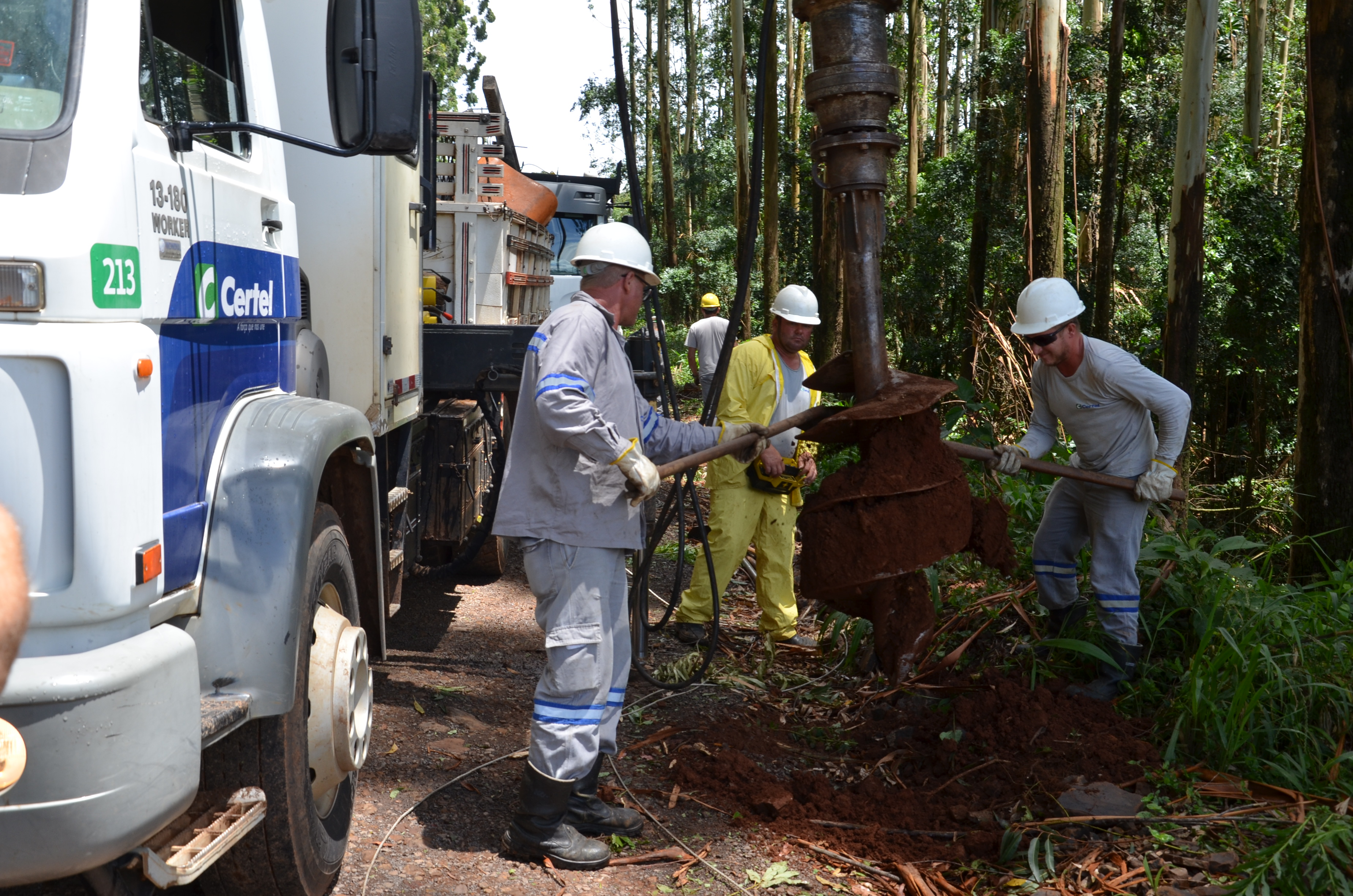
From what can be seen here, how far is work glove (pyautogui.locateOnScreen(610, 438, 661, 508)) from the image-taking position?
3.47m

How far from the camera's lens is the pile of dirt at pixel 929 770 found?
12.5ft

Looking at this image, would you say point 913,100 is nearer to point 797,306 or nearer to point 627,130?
point 797,306

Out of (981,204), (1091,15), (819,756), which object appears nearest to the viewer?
(819,756)

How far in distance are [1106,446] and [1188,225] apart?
146 inches

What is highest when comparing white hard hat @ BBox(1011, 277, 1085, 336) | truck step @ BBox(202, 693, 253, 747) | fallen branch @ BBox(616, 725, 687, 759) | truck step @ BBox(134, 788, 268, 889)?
white hard hat @ BBox(1011, 277, 1085, 336)

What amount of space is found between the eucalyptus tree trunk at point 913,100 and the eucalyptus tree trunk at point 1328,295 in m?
17.7

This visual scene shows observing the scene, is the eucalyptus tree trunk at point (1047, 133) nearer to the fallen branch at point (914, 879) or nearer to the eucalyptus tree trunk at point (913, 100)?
the fallen branch at point (914, 879)

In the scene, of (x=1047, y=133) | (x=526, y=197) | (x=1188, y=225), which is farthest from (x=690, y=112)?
(x=1188, y=225)

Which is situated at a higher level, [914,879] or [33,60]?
[33,60]

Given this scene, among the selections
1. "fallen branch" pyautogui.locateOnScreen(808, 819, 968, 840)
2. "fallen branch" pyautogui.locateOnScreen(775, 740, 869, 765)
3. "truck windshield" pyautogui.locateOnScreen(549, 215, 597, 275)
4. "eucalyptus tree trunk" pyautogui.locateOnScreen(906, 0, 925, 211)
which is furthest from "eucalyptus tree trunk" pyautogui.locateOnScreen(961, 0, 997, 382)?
"fallen branch" pyautogui.locateOnScreen(808, 819, 968, 840)

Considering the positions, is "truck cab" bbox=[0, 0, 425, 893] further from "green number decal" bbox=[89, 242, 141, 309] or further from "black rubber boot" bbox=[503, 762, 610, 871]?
"black rubber boot" bbox=[503, 762, 610, 871]

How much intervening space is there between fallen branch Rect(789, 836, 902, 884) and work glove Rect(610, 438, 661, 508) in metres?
1.33

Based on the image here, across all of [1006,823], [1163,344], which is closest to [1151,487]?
[1006,823]

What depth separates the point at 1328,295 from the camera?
5184mm
